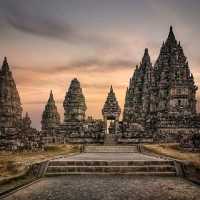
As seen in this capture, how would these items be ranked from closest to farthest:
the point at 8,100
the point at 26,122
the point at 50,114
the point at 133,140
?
the point at 133,140, the point at 8,100, the point at 26,122, the point at 50,114

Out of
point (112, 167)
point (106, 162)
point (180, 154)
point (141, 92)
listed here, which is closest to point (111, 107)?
point (141, 92)

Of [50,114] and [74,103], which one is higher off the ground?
[74,103]

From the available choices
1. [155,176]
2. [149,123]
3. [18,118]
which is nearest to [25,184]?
[155,176]

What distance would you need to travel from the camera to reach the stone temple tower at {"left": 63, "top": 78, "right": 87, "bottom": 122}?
63.0 m

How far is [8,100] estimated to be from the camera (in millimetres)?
64500

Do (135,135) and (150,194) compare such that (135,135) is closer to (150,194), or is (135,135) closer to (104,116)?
(104,116)

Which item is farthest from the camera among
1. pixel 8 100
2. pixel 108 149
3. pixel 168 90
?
pixel 8 100

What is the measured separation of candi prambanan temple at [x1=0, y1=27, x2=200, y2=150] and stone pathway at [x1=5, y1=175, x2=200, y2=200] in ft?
45.8

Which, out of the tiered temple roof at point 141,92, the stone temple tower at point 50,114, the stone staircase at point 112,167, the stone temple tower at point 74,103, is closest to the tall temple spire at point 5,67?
Answer: the stone temple tower at point 74,103

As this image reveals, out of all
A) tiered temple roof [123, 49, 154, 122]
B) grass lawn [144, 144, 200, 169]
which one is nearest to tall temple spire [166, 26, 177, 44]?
tiered temple roof [123, 49, 154, 122]

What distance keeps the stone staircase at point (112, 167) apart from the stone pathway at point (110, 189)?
101 centimetres

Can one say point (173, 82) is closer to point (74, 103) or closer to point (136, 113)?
point (136, 113)

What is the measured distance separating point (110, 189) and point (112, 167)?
13.2 feet

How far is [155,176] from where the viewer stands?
14.4 meters
